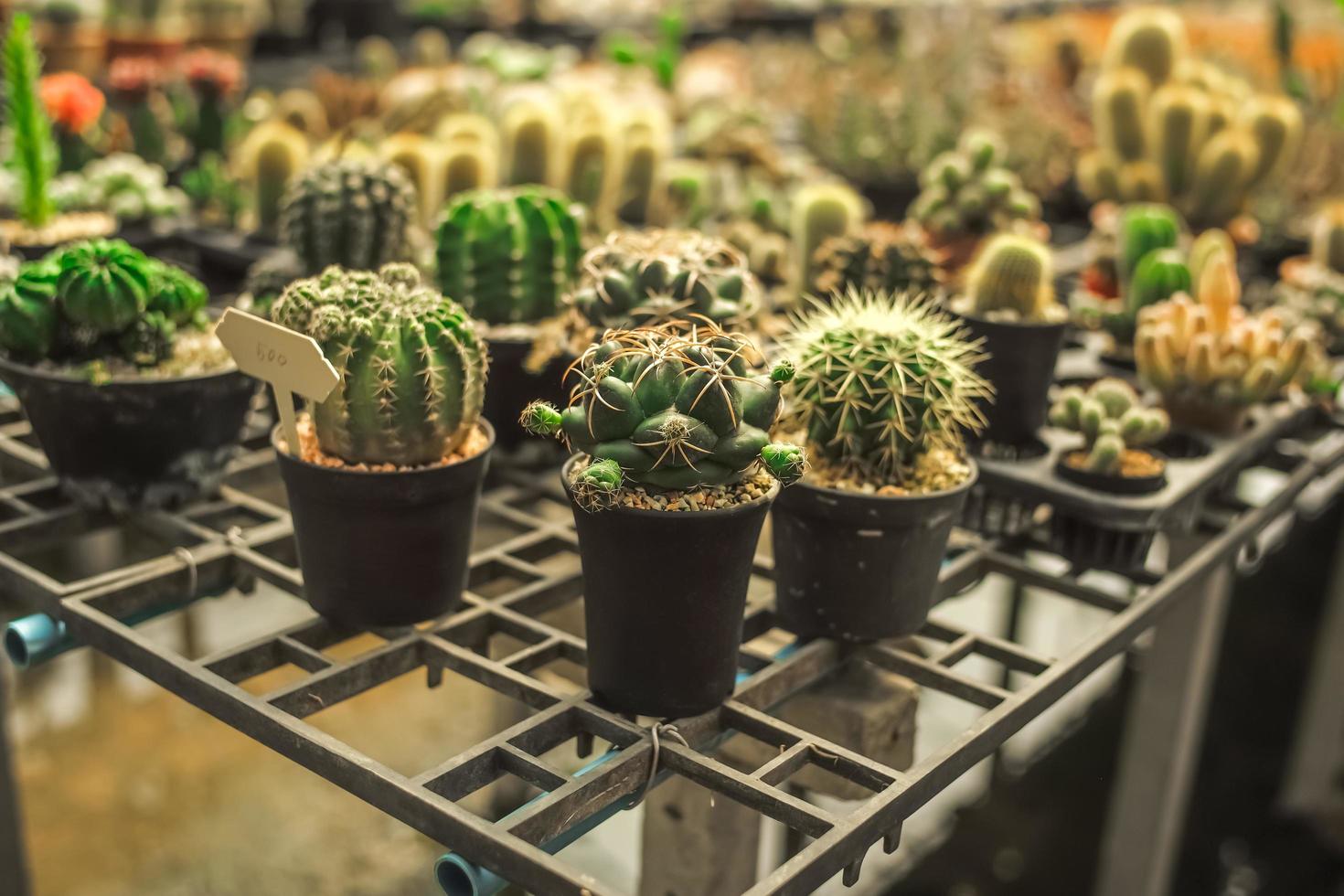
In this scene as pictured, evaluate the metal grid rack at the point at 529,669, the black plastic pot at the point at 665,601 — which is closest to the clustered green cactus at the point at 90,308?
the metal grid rack at the point at 529,669

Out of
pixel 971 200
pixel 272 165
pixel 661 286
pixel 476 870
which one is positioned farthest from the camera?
pixel 272 165

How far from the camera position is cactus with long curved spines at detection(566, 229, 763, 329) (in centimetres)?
183

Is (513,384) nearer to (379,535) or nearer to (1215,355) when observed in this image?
(379,535)

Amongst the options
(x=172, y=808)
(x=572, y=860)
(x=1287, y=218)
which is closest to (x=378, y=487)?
(x=572, y=860)

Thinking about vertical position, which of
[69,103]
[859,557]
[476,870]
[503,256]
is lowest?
[476,870]

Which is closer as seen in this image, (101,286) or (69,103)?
(101,286)

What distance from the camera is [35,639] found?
168 cm

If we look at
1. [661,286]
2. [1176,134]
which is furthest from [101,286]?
[1176,134]

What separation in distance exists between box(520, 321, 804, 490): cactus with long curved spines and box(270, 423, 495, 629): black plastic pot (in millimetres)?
255

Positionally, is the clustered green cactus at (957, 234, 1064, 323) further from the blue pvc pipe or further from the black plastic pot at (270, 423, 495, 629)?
the blue pvc pipe

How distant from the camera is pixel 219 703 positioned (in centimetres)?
148

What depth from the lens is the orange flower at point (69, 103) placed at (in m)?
3.29

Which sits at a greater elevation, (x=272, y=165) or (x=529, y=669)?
(x=272, y=165)

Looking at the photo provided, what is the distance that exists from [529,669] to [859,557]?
0.42 metres
